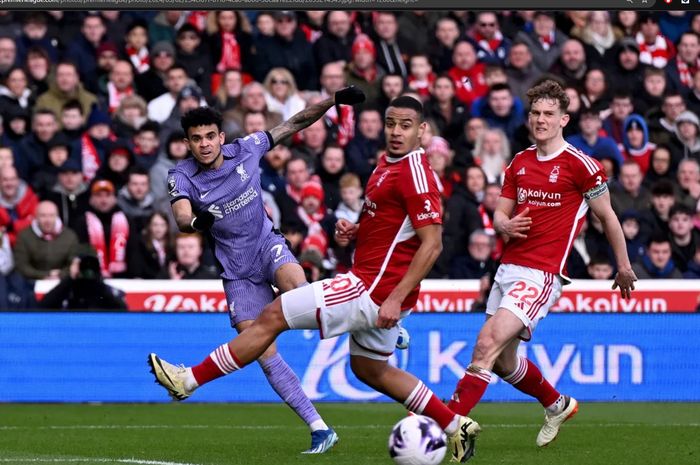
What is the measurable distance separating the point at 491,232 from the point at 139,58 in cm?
481

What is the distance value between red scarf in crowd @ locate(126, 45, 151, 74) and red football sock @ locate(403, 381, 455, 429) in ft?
30.2

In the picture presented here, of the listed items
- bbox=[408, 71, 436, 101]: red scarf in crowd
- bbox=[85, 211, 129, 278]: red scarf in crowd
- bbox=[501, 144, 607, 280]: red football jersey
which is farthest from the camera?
bbox=[408, 71, 436, 101]: red scarf in crowd

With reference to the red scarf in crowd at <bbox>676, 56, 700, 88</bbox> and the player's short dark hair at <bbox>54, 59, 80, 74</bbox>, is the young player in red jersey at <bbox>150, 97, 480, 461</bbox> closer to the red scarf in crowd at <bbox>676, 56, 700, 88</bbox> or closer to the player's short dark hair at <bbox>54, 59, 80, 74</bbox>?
the player's short dark hair at <bbox>54, 59, 80, 74</bbox>

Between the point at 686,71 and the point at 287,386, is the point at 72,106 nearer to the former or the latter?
the point at 287,386

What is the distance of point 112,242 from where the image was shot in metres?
15.3

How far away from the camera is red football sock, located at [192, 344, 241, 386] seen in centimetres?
837

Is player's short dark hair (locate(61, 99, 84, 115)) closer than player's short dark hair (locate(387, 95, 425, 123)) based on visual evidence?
No

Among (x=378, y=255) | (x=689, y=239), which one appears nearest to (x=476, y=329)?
(x=689, y=239)

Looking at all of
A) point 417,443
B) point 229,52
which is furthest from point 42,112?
point 417,443

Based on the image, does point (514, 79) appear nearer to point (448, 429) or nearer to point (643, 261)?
point (643, 261)

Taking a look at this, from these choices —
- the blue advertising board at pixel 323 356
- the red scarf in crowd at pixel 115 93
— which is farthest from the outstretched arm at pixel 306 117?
the red scarf in crowd at pixel 115 93

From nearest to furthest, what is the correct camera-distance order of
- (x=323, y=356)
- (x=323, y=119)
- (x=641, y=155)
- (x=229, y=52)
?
(x=323, y=356) → (x=323, y=119) → (x=229, y=52) → (x=641, y=155)

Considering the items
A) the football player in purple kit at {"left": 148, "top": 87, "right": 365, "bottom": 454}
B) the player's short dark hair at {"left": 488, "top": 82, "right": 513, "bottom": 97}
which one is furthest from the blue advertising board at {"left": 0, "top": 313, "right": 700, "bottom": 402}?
the football player in purple kit at {"left": 148, "top": 87, "right": 365, "bottom": 454}

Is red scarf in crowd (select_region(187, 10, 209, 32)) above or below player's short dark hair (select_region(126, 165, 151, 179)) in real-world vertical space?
above
